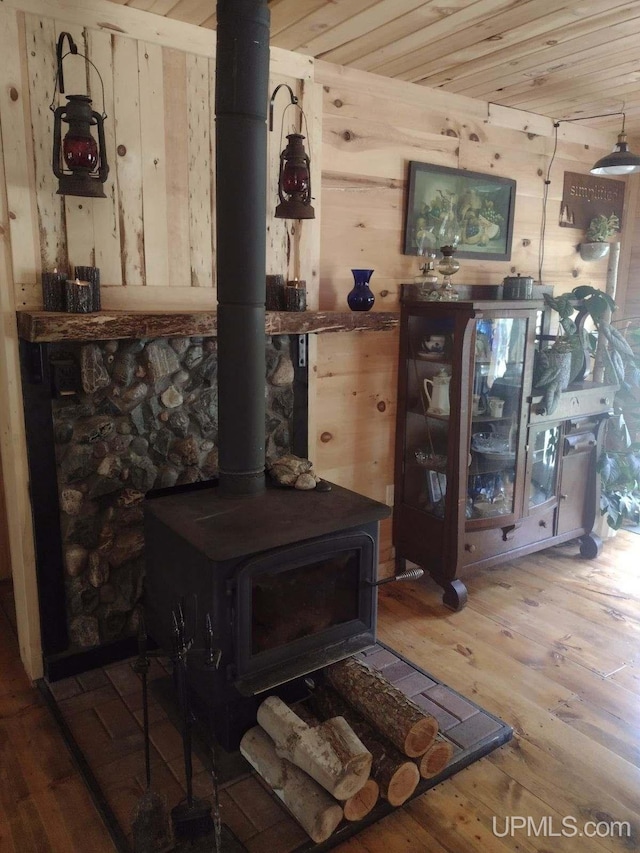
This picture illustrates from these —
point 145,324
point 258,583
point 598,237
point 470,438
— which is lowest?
point 258,583

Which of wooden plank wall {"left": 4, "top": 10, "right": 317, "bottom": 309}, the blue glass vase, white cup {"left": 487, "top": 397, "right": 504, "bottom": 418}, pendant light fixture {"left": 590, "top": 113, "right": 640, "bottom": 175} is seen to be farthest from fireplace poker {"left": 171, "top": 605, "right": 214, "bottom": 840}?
pendant light fixture {"left": 590, "top": 113, "right": 640, "bottom": 175}

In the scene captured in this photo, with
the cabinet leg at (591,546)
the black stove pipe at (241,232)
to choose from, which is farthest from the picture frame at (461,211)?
the cabinet leg at (591,546)

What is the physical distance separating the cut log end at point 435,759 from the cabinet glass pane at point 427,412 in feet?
3.81

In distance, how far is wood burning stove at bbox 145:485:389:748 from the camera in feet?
5.85

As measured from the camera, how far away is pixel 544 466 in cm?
314

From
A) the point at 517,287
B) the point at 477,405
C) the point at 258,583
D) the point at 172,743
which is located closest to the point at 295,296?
the point at 477,405

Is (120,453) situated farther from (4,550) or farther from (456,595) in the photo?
(456,595)

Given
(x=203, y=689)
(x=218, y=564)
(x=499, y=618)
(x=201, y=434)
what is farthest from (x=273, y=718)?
(x=499, y=618)

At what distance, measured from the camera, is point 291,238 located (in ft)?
8.25

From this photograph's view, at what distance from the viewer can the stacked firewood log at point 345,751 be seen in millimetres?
1661

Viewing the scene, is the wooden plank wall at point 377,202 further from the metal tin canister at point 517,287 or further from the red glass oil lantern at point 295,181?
the red glass oil lantern at point 295,181

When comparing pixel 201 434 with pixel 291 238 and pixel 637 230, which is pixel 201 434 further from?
pixel 637 230

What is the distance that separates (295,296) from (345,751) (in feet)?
4.90

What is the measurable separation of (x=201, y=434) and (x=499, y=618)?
1.46m
